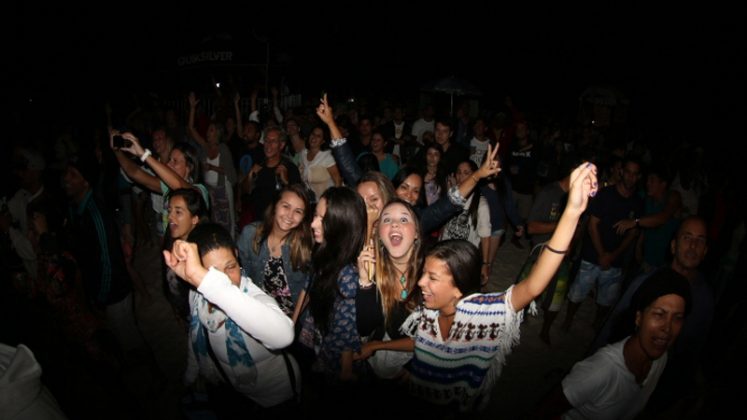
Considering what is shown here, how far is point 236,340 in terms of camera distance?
2.15m

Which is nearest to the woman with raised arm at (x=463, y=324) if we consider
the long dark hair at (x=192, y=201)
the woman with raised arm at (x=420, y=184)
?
the woman with raised arm at (x=420, y=184)

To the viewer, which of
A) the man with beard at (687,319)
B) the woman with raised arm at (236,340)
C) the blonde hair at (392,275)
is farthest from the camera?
the man with beard at (687,319)

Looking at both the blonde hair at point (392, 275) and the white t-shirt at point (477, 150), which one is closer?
the blonde hair at point (392, 275)

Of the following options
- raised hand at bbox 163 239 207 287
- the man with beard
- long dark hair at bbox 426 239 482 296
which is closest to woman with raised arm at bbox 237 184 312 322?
long dark hair at bbox 426 239 482 296

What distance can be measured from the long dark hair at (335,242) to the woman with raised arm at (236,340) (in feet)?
1.34

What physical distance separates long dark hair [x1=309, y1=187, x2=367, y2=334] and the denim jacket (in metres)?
0.49

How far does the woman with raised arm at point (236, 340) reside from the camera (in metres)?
1.83

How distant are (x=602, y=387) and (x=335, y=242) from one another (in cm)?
174

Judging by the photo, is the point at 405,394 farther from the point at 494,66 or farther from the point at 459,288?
the point at 494,66

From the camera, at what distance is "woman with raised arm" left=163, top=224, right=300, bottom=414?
1.83m

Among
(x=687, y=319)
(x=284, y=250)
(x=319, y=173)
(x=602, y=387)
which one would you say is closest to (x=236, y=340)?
(x=284, y=250)

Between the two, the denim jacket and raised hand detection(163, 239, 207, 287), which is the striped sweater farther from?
raised hand detection(163, 239, 207, 287)

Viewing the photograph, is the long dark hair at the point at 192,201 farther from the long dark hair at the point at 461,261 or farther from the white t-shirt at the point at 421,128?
the white t-shirt at the point at 421,128

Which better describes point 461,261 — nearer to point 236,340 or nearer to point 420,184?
point 236,340
